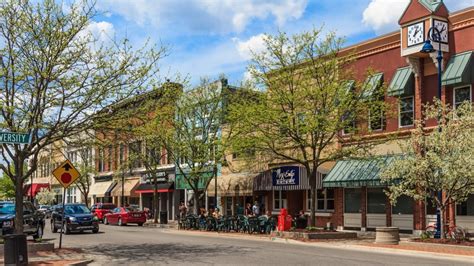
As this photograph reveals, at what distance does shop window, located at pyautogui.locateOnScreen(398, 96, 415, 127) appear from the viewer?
2770cm

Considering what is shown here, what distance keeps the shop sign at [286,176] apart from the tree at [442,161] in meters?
9.79

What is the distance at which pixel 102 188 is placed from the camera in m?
61.6

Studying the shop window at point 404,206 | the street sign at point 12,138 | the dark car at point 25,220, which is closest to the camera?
the street sign at point 12,138

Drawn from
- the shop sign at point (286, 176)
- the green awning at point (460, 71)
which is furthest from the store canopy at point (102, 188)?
the green awning at point (460, 71)

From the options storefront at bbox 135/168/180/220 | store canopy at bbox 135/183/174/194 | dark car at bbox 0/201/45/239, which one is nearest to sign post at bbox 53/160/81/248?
dark car at bbox 0/201/45/239

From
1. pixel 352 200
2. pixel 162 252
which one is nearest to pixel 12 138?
pixel 162 252

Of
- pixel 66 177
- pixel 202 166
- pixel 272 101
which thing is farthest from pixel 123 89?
pixel 202 166

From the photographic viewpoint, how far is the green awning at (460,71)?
80.1ft

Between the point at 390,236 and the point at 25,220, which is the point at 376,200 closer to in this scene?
the point at 390,236

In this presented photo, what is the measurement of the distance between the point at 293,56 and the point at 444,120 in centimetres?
781

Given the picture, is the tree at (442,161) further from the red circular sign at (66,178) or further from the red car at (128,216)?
the red car at (128,216)

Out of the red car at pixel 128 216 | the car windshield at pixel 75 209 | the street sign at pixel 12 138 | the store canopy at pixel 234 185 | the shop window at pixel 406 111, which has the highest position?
the shop window at pixel 406 111

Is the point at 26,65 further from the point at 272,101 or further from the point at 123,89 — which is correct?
the point at 272,101

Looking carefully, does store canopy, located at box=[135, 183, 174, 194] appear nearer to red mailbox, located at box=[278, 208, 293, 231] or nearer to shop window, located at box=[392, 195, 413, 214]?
red mailbox, located at box=[278, 208, 293, 231]
